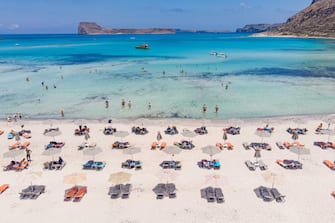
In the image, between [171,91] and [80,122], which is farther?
[171,91]

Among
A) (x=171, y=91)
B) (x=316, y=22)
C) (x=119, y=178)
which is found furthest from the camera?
(x=316, y=22)

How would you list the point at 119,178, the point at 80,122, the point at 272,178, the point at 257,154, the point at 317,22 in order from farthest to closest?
the point at 317,22, the point at 80,122, the point at 257,154, the point at 272,178, the point at 119,178

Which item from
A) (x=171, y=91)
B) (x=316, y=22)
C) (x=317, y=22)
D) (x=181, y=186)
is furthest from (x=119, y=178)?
(x=316, y=22)

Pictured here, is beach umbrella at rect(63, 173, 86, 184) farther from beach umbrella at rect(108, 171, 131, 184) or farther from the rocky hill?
the rocky hill

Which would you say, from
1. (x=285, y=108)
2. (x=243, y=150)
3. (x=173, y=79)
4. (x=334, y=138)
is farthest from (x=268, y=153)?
(x=173, y=79)

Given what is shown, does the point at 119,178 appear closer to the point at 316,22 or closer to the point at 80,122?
the point at 80,122

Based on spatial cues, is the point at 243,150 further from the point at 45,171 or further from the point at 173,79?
the point at 173,79

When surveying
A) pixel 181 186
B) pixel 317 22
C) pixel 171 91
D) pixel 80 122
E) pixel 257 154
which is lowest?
pixel 181 186

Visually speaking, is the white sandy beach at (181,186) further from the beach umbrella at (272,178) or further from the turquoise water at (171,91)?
the turquoise water at (171,91)
